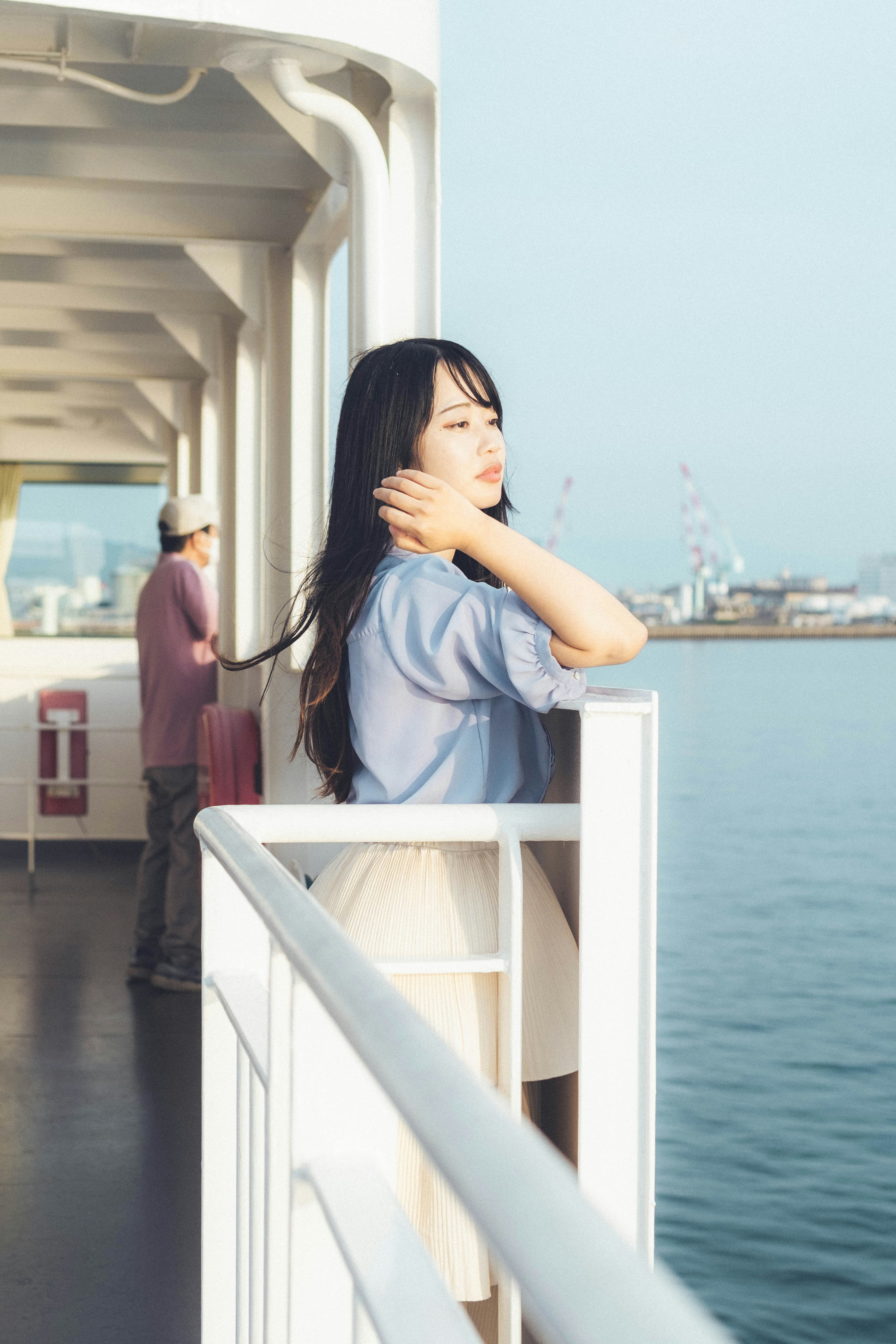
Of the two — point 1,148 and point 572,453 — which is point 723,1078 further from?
point 572,453

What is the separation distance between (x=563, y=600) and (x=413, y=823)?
27cm

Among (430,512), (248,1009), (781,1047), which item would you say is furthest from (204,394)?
(781,1047)

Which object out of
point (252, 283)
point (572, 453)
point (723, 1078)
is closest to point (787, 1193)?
point (723, 1078)

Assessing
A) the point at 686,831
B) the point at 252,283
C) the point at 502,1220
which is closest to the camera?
the point at 502,1220

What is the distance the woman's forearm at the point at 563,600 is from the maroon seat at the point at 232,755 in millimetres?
2848

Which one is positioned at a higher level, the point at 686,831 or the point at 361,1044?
the point at 361,1044

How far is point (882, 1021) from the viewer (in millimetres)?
18297

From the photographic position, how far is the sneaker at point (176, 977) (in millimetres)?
4496

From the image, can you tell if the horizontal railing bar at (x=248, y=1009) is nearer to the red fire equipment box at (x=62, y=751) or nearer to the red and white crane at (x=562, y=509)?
the red fire equipment box at (x=62, y=751)

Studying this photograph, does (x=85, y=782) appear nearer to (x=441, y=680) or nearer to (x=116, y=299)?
(x=116, y=299)

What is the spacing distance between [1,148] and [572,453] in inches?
2777

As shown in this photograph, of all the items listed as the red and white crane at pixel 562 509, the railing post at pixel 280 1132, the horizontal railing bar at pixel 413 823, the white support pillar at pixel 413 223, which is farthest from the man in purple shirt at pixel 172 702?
the red and white crane at pixel 562 509

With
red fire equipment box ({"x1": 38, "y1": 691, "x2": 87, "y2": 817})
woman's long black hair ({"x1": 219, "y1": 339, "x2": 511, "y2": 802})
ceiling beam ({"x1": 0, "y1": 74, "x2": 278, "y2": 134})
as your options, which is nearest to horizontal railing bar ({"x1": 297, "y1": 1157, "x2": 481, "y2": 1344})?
woman's long black hair ({"x1": 219, "y1": 339, "x2": 511, "y2": 802})

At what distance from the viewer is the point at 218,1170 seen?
4.88 ft
